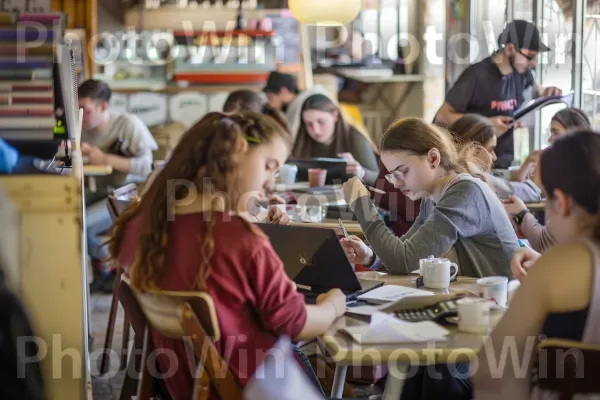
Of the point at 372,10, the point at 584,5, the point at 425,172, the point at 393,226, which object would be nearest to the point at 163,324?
the point at 425,172

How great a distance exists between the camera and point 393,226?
4.52m

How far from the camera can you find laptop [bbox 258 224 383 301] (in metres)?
2.68

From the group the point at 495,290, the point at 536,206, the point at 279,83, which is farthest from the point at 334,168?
the point at 495,290

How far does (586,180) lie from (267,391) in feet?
3.04

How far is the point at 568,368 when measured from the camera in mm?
1811

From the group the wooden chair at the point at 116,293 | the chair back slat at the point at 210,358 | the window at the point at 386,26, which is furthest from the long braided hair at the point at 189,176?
the window at the point at 386,26

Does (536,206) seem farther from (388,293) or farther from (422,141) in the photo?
(388,293)

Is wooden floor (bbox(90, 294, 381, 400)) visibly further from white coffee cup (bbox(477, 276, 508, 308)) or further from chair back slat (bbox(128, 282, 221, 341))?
chair back slat (bbox(128, 282, 221, 341))

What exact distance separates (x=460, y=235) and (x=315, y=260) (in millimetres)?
567

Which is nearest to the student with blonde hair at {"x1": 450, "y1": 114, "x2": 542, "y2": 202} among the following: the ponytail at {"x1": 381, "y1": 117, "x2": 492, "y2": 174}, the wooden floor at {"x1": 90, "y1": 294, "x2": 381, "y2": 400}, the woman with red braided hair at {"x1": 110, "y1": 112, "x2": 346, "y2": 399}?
the ponytail at {"x1": 381, "y1": 117, "x2": 492, "y2": 174}

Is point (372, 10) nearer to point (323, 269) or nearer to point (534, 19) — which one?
point (534, 19)

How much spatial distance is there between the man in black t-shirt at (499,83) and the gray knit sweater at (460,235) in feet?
8.77

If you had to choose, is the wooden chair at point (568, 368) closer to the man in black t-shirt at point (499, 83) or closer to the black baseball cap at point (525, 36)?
the man in black t-shirt at point (499, 83)

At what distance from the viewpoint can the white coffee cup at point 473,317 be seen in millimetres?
2299
